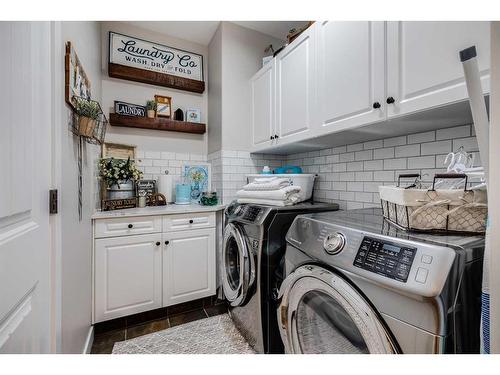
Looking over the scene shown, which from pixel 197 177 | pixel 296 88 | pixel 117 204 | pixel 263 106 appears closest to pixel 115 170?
pixel 117 204

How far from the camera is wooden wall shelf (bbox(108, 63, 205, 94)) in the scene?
84.7 inches

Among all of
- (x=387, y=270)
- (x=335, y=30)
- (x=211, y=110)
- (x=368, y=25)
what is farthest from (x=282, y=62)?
(x=387, y=270)

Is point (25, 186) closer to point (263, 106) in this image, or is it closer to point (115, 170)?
point (115, 170)

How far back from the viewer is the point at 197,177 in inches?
94.8

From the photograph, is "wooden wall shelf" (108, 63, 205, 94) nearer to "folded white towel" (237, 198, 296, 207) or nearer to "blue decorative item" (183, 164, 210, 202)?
"blue decorative item" (183, 164, 210, 202)

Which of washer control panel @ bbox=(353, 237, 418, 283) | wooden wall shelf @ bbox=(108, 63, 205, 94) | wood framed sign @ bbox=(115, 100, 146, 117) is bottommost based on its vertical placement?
washer control panel @ bbox=(353, 237, 418, 283)

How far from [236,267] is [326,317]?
943 millimetres

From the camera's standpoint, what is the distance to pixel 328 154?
1.95 meters

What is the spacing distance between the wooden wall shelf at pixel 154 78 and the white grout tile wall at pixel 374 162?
1.43 meters

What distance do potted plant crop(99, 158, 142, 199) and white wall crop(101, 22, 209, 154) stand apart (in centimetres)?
38

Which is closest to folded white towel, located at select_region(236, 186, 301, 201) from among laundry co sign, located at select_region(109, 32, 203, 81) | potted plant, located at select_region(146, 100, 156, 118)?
potted plant, located at select_region(146, 100, 156, 118)

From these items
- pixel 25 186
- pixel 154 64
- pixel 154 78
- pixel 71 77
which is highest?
pixel 154 64

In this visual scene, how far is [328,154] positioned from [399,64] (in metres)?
0.96

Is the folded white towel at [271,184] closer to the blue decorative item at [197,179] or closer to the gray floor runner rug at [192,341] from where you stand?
the blue decorative item at [197,179]
